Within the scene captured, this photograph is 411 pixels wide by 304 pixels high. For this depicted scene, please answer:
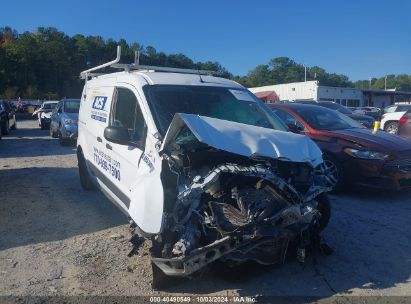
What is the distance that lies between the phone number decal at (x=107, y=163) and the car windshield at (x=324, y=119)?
13.5 ft

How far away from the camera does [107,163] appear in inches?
215

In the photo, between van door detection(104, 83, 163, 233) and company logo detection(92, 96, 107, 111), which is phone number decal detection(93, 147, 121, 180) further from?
company logo detection(92, 96, 107, 111)

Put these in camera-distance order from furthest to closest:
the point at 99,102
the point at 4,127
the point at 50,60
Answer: the point at 50,60
the point at 4,127
the point at 99,102

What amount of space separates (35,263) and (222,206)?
2239 mm

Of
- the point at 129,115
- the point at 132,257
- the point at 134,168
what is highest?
the point at 129,115

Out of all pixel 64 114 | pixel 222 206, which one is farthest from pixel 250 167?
pixel 64 114

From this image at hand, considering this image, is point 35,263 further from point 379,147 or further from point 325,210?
point 379,147

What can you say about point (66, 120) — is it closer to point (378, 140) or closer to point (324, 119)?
point (324, 119)

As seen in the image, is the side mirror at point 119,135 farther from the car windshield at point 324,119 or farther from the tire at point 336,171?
the car windshield at point 324,119

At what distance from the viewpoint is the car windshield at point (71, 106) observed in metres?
Result: 14.8

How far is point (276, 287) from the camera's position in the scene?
3939mm

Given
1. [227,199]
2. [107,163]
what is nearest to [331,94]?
[107,163]

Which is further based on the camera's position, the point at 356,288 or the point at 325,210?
the point at 325,210

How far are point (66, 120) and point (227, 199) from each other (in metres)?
11.4
